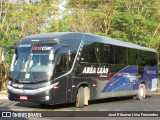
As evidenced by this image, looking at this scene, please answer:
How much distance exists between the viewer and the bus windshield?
1677 centimetres

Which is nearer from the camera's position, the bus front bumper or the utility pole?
the bus front bumper

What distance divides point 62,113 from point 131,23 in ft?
67.6

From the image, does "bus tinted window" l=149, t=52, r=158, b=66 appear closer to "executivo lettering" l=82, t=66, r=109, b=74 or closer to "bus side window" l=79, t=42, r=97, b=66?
"executivo lettering" l=82, t=66, r=109, b=74

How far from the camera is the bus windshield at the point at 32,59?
16766 millimetres

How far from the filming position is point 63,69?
17.1m

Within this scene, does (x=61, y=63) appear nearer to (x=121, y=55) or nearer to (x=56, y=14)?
(x=121, y=55)

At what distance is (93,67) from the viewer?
63.4ft

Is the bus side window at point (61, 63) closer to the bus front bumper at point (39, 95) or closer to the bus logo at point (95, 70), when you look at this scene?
the bus front bumper at point (39, 95)

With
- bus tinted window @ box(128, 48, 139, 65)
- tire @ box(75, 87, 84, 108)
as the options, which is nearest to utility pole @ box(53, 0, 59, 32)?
bus tinted window @ box(128, 48, 139, 65)

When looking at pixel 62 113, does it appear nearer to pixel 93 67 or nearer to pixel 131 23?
pixel 93 67

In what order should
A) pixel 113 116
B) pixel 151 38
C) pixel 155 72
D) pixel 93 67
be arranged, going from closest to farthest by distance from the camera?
pixel 113 116
pixel 93 67
pixel 155 72
pixel 151 38

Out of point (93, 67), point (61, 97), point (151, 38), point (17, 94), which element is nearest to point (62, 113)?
point (61, 97)

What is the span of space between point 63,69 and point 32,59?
1336 mm

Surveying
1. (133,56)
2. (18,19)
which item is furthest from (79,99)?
(18,19)
